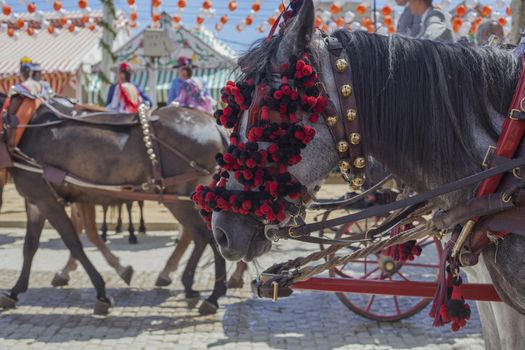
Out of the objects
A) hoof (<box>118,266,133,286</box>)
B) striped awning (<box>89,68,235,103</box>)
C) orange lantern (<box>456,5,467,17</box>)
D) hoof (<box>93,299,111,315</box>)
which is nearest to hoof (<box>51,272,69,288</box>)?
hoof (<box>118,266,133,286</box>)

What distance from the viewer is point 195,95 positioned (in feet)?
24.4

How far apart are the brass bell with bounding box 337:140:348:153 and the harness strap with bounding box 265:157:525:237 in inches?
9.1

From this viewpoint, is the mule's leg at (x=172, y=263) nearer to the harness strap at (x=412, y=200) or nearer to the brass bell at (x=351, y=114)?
the harness strap at (x=412, y=200)

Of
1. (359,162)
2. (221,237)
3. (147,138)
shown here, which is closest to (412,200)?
(359,162)

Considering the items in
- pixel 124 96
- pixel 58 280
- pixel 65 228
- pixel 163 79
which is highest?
pixel 124 96

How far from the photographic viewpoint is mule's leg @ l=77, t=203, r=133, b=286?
6.15 metres

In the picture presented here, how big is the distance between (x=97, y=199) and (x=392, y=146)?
159 inches

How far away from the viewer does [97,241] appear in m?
6.36

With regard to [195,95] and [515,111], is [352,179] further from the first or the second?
[195,95]

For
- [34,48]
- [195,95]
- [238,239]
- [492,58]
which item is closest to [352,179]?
[238,239]

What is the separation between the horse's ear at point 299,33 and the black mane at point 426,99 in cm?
17

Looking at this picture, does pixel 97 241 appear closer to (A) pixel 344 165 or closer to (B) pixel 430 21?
(B) pixel 430 21

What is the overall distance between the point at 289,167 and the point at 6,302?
13.9 ft

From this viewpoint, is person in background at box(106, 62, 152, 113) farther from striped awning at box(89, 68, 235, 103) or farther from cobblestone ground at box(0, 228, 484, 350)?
striped awning at box(89, 68, 235, 103)
